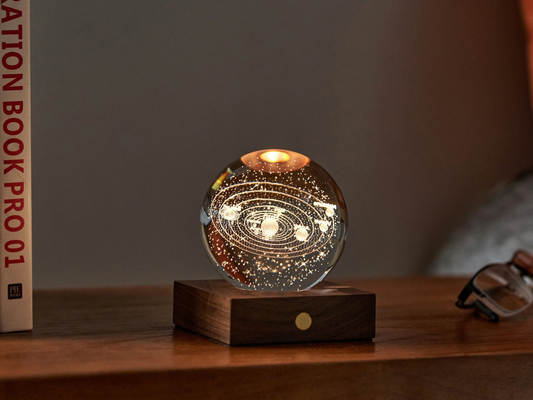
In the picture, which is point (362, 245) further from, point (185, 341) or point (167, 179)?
point (185, 341)

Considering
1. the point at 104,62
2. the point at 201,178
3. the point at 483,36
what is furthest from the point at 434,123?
the point at 104,62

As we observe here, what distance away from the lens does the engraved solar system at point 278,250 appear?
592 millimetres

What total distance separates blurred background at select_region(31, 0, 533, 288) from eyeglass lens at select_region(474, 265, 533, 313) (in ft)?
1.72

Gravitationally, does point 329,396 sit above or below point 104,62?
below

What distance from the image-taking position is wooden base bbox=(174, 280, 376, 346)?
1.91 feet

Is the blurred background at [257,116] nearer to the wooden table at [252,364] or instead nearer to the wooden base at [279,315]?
the wooden table at [252,364]

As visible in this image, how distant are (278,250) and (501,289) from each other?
0.39 meters

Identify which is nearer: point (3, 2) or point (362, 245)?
point (3, 2)

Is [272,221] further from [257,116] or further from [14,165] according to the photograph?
[257,116]

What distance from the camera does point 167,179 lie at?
1.23 m

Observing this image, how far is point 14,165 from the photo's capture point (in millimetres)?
627

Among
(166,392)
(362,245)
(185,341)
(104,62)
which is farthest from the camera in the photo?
(362,245)

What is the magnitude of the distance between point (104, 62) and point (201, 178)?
0.93 ft

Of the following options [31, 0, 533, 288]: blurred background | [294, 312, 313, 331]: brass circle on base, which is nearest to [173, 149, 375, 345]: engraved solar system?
[294, 312, 313, 331]: brass circle on base
